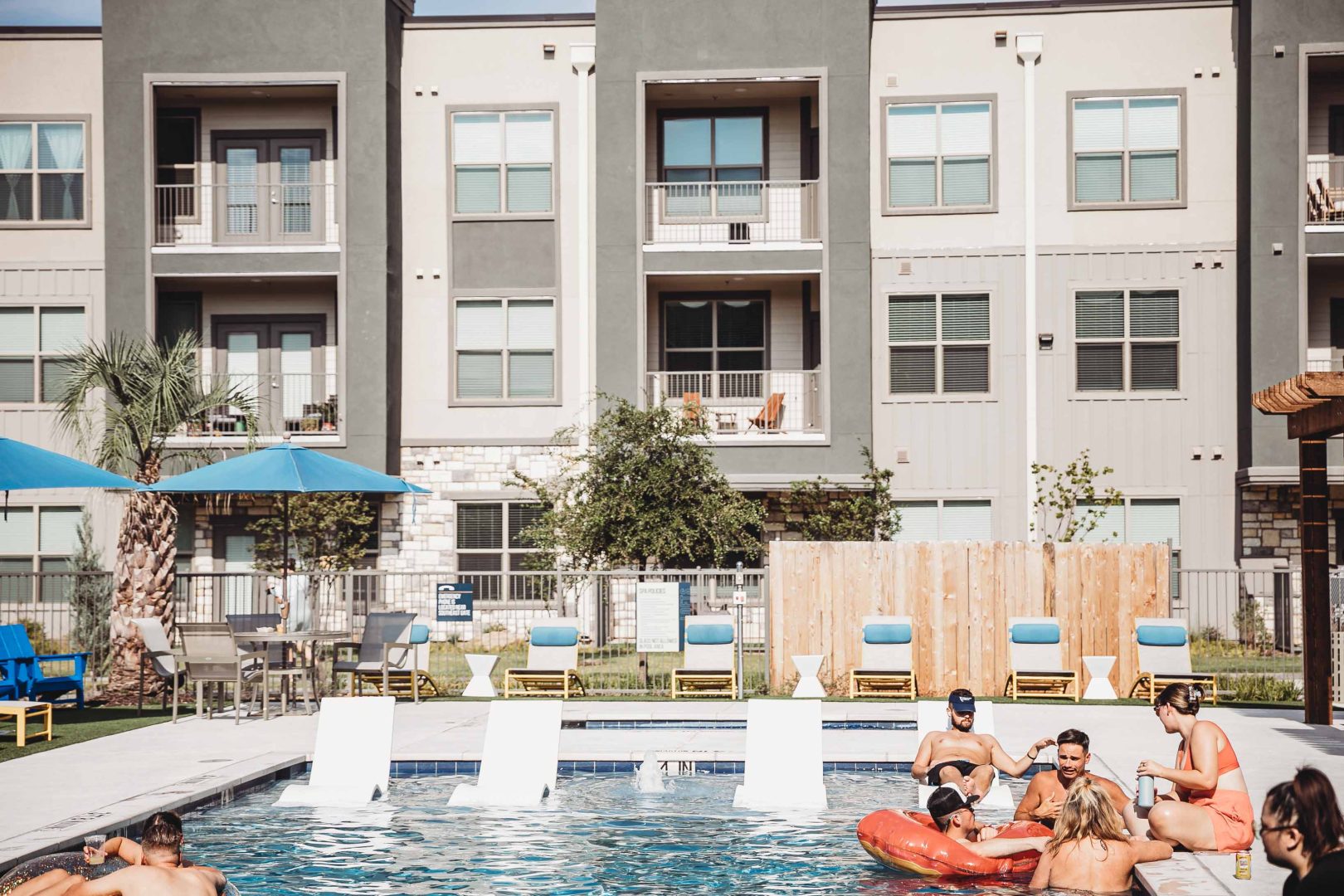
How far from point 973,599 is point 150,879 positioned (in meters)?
14.6

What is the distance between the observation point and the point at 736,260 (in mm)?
26703

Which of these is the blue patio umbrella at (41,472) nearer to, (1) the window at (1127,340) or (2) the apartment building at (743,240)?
(2) the apartment building at (743,240)

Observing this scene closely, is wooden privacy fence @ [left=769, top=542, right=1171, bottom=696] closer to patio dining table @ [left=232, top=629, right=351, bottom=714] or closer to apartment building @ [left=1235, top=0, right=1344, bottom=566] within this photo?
patio dining table @ [left=232, top=629, right=351, bottom=714]

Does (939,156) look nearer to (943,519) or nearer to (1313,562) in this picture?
(943,519)

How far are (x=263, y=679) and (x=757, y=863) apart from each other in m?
8.35

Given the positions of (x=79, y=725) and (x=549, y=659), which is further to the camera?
(x=549, y=659)

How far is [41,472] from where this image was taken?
51.1 ft

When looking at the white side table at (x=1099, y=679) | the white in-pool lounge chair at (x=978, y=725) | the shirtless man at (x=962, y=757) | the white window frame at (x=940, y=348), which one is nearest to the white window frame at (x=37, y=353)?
the white window frame at (x=940, y=348)

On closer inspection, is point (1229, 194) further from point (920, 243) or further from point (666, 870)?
point (666, 870)

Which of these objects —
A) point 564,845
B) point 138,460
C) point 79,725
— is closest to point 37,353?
point 138,460

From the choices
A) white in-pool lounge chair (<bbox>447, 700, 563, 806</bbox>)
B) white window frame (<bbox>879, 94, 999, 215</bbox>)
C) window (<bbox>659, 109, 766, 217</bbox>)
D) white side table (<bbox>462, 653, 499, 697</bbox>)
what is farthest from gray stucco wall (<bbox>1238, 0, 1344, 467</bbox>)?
white in-pool lounge chair (<bbox>447, 700, 563, 806</bbox>)

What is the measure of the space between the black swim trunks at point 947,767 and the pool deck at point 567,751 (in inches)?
55.2

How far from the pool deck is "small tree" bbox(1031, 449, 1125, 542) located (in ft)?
28.0

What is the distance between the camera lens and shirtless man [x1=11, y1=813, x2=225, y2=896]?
7.12m
